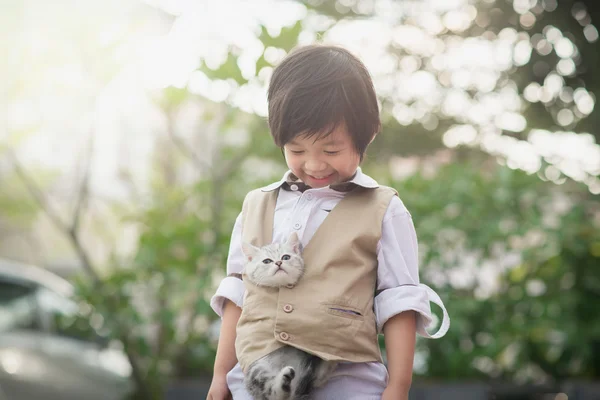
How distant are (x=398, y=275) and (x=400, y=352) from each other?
0.49 ft

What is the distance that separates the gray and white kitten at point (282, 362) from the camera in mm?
1203

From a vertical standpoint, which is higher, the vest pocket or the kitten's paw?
the vest pocket

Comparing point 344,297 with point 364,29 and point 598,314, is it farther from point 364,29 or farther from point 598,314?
point 364,29

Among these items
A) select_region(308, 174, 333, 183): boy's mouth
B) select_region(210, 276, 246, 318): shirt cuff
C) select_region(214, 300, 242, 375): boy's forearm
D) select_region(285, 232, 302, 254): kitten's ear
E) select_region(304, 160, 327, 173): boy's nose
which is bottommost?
select_region(214, 300, 242, 375): boy's forearm

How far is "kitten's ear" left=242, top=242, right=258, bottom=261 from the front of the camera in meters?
1.34

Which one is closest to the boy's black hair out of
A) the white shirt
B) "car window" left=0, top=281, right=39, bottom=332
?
the white shirt

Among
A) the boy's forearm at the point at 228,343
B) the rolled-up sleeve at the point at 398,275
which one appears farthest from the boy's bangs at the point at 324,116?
the boy's forearm at the point at 228,343

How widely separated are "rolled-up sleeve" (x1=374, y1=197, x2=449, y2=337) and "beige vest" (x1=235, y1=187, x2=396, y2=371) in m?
0.02

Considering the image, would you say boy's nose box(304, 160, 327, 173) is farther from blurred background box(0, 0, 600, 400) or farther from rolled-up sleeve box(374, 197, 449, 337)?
blurred background box(0, 0, 600, 400)

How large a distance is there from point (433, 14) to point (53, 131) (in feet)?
8.65

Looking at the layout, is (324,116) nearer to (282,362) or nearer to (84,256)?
(282,362)

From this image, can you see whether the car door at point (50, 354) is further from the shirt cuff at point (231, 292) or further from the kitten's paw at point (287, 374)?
the kitten's paw at point (287, 374)

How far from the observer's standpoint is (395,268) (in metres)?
1.31

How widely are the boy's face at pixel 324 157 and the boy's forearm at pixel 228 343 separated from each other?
1.13 ft
